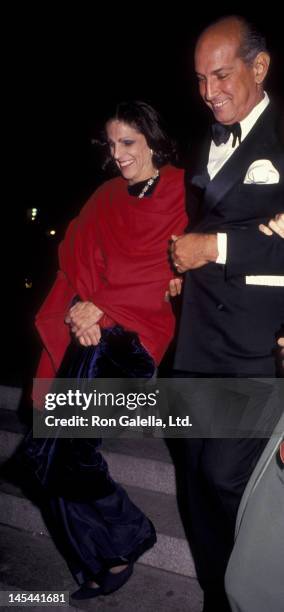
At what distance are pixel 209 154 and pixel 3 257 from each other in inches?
388

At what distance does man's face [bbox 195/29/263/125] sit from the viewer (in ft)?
5.26

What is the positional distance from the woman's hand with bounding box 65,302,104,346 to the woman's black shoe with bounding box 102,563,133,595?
1056 mm

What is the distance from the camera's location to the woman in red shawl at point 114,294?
188 cm

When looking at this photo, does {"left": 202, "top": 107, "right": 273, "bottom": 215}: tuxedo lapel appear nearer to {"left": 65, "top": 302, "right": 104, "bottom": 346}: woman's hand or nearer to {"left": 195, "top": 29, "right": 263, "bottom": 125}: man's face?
{"left": 195, "top": 29, "right": 263, "bottom": 125}: man's face

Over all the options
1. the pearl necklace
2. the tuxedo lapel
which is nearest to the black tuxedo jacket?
the tuxedo lapel

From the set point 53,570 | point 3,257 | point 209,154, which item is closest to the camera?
point 209,154

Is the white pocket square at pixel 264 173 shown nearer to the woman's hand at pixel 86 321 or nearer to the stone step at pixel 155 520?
the woman's hand at pixel 86 321

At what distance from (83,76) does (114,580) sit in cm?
617

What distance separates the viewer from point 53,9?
543cm

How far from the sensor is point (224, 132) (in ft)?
5.63

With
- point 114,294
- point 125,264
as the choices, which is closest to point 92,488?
point 114,294

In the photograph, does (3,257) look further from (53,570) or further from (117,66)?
(53,570)

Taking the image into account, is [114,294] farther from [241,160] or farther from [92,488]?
[92,488]

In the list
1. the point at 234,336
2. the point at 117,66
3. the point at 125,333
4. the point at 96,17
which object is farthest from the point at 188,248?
the point at 117,66
